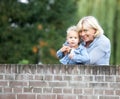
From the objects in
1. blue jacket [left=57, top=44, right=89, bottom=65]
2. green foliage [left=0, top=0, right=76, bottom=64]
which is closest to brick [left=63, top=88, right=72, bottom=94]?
blue jacket [left=57, top=44, right=89, bottom=65]

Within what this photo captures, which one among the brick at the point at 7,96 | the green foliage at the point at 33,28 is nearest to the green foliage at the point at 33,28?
the green foliage at the point at 33,28

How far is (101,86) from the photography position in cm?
696

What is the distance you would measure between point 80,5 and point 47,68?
9.78 metres

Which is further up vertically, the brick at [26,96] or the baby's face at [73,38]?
the baby's face at [73,38]

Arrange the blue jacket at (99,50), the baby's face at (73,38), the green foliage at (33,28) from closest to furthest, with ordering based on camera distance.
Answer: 1. the blue jacket at (99,50)
2. the baby's face at (73,38)
3. the green foliage at (33,28)

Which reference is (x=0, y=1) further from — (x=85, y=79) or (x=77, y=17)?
(x=85, y=79)

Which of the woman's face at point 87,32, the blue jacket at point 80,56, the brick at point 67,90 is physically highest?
the woman's face at point 87,32

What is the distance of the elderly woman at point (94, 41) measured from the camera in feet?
22.7

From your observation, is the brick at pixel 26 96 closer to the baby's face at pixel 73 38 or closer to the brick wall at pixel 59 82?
the brick wall at pixel 59 82

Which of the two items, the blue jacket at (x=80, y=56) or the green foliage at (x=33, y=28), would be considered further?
the green foliage at (x=33, y=28)

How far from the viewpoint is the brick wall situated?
696cm

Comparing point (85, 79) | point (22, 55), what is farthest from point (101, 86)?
point (22, 55)

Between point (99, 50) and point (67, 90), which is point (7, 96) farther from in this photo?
point (99, 50)

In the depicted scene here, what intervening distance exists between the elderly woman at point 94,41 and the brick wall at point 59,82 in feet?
0.41
